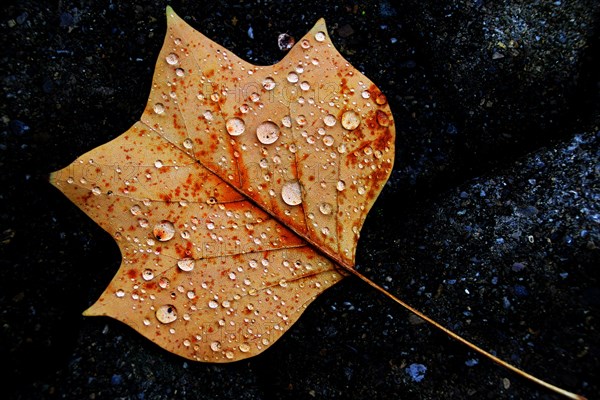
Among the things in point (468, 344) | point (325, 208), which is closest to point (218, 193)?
point (325, 208)

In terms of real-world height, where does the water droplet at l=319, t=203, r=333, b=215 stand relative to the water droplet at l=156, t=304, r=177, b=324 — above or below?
above

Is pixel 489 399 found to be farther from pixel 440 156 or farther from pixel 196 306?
pixel 196 306

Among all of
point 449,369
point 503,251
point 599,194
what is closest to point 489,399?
point 449,369

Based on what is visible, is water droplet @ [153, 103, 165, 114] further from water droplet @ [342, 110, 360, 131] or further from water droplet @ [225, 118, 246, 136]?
water droplet @ [342, 110, 360, 131]

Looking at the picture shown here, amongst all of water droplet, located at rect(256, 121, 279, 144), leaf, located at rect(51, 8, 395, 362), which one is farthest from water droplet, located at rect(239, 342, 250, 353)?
water droplet, located at rect(256, 121, 279, 144)

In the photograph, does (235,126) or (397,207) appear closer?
(235,126)

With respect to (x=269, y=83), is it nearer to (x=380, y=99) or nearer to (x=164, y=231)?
(x=380, y=99)
